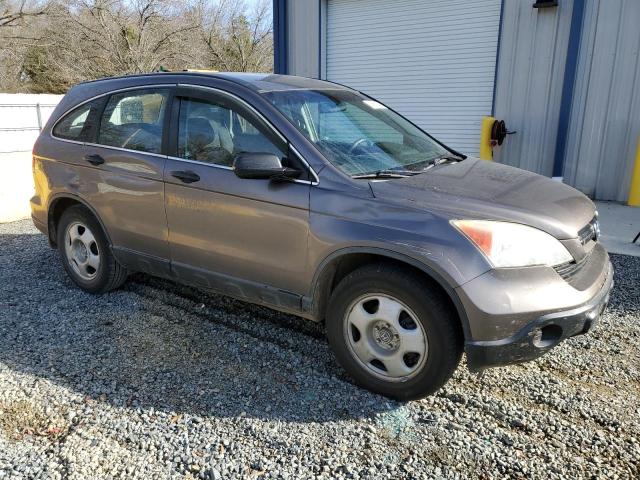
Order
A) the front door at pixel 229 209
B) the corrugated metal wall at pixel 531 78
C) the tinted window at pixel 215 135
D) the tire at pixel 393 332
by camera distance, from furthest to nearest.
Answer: the corrugated metal wall at pixel 531 78
the tinted window at pixel 215 135
the front door at pixel 229 209
the tire at pixel 393 332

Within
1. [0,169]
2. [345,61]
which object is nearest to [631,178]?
[345,61]

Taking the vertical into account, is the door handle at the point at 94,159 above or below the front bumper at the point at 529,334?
above

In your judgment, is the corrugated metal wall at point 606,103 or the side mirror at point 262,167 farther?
the corrugated metal wall at point 606,103

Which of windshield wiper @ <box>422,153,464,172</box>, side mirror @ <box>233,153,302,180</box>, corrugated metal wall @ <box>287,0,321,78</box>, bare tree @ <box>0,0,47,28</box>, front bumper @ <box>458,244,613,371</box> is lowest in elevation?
front bumper @ <box>458,244,613,371</box>

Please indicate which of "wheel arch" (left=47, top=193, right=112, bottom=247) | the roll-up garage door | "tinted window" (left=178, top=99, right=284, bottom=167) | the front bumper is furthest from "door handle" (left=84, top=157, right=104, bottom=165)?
the roll-up garage door

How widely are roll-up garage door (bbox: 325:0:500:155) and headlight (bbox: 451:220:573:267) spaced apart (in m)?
6.80

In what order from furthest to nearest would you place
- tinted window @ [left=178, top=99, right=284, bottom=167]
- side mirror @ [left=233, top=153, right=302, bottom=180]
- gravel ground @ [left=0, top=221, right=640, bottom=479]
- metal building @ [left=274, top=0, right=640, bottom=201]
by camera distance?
metal building @ [left=274, top=0, right=640, bottom=201]
tinted window @ [left=178, top=99, right=284, bottom=167]
side mirror @ [left=233, top=153, right=302, bottom=180]
gravel ground @ [left=0, top=221, right=640, bottom=479]

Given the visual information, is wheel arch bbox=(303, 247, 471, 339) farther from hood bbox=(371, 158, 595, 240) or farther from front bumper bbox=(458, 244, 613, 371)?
hood bbox=(371, 158, 595, 240)

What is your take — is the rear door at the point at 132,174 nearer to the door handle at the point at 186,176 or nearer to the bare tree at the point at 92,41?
the door handle at the point at 186,176

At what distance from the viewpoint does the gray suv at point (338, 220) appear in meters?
2.73

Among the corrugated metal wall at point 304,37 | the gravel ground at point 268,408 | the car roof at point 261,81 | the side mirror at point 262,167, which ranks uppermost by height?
the corrugated metal wall at point 304,37

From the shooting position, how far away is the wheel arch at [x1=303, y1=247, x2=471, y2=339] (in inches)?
108

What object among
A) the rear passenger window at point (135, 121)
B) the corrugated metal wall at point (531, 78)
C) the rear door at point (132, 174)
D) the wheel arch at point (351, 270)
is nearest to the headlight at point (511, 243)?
the wheel arch at point (351, 270)

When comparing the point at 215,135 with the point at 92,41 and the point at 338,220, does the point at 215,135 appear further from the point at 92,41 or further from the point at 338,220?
the point at 92,41
